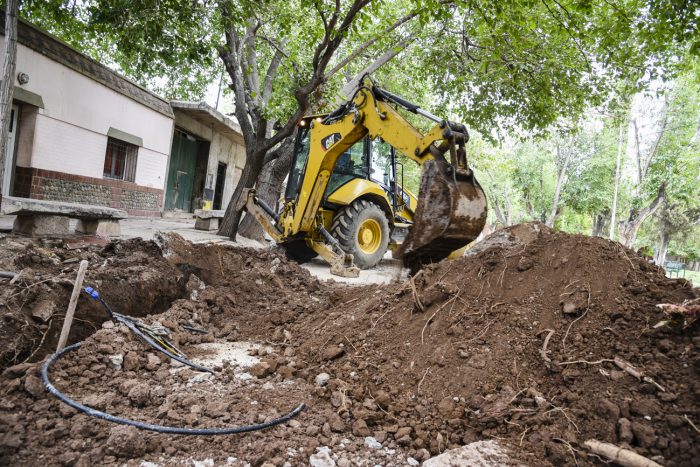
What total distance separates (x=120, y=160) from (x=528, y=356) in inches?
440

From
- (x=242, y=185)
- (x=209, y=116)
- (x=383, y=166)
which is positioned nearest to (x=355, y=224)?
(x=383, y=166)

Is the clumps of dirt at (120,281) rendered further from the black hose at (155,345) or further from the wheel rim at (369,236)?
the wheel rim at (369,236)

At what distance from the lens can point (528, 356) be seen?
281 centimetres

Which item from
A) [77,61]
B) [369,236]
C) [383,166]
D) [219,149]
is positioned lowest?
[369,236]

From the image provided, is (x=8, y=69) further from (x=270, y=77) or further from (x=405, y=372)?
(x=405, y=372)

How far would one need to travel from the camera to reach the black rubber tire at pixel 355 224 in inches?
320

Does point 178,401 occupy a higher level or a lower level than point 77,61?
lower

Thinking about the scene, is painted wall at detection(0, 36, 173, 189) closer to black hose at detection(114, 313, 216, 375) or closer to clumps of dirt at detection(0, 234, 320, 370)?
clumps of dirt at detection(0, 234, 320, 370)

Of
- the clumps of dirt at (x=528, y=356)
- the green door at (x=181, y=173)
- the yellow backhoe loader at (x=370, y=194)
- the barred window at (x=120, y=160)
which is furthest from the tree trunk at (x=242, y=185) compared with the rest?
the clumps of dirt at (x=528, y=356)

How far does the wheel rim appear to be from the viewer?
8898mm

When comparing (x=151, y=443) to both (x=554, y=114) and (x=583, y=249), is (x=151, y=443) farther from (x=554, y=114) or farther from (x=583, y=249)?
(x=554, y=114)

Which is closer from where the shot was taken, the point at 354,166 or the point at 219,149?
the point at 354,166

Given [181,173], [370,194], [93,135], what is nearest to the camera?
[370,194]

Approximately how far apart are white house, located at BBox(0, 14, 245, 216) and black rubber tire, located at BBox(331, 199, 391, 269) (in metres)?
5.69
